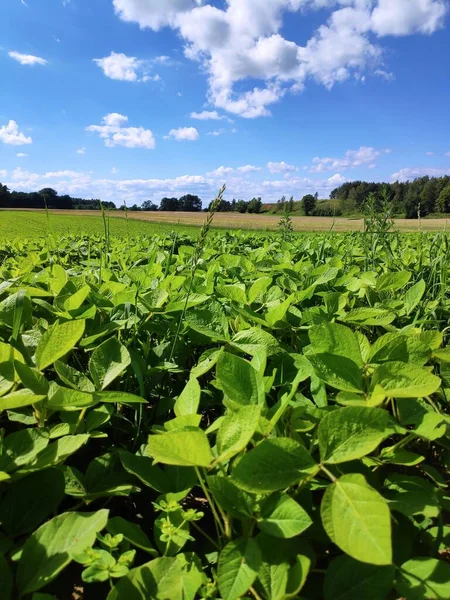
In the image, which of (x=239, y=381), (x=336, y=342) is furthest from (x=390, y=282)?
(x=239, y=381)

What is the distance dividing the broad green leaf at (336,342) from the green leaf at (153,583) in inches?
19.6

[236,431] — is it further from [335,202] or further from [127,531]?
[335,202]

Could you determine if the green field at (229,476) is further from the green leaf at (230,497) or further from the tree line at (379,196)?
the tree line at (379,196)

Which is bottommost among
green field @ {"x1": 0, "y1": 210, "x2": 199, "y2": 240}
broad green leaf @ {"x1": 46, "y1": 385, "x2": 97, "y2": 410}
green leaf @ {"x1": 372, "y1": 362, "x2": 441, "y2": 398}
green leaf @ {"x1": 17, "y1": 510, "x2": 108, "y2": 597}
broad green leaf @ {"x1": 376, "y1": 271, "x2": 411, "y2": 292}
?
green leaf @ {"x1": 17, "y1": 510, "x2": 108, "y2": 597}

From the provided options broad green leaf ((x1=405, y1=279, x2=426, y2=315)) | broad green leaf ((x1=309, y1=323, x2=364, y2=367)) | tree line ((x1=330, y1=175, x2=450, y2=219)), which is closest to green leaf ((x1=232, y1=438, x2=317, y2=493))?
broad green leaf ((x1=309, y1=323, x2=364, y2=367))

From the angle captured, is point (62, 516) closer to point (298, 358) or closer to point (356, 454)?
point (356, 454)

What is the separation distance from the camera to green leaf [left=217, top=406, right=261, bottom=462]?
2.14 ft

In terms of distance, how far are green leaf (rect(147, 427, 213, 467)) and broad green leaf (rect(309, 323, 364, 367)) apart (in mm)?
375

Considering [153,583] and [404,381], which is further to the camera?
[404,381]

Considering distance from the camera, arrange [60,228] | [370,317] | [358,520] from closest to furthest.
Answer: [358,520] → [370,317] → [60,228]

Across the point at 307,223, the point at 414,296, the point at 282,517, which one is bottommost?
the point at 282,517

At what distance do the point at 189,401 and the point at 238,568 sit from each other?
334mm

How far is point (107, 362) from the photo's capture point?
96 centimetres

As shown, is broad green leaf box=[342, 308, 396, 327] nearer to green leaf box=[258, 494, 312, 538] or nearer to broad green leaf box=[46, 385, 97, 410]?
green leaf box=[258, 494, 312, 538]
